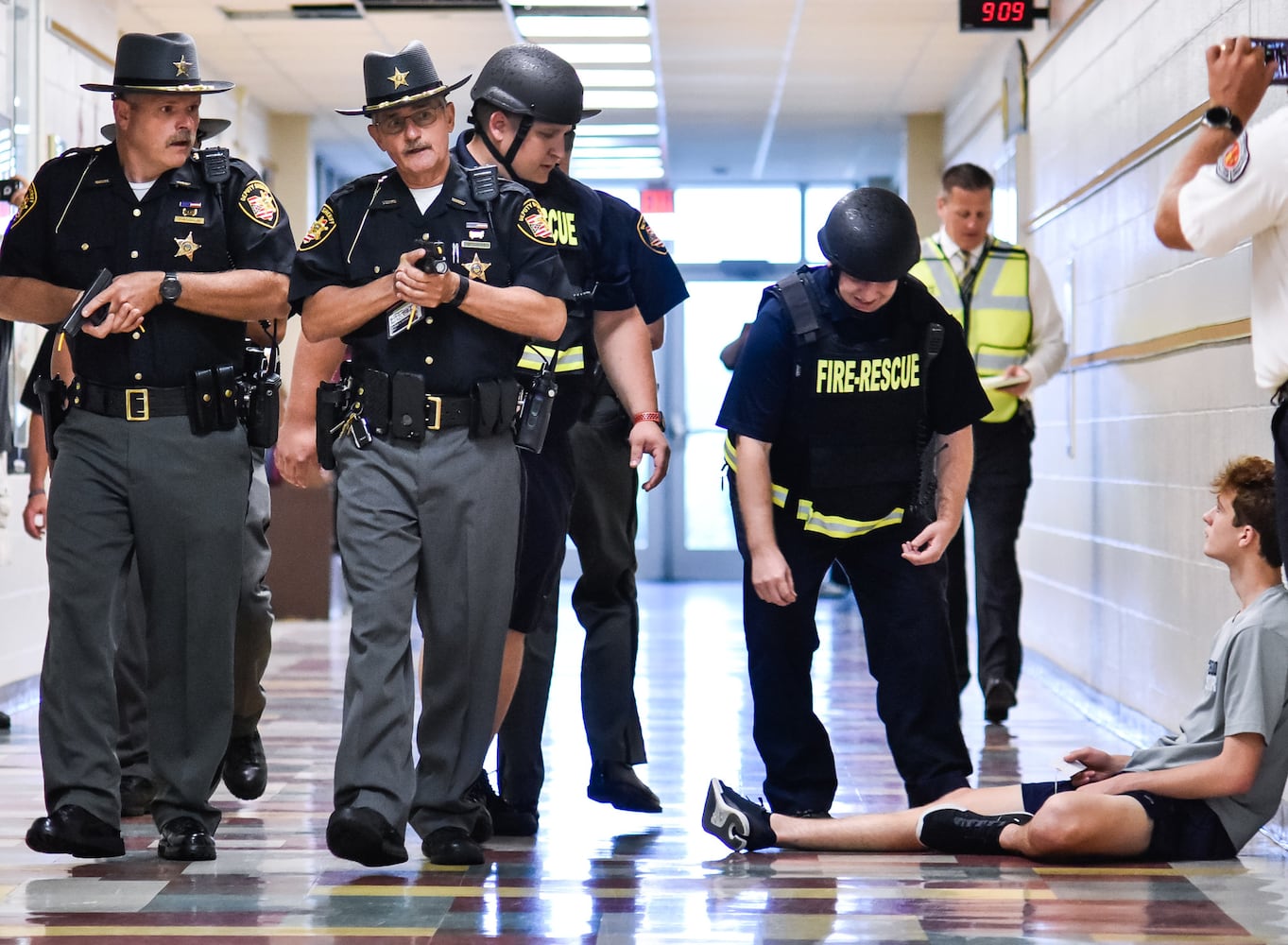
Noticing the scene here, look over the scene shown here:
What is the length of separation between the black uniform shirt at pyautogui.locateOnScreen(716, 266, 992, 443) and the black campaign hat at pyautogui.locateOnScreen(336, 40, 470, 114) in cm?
→ 83

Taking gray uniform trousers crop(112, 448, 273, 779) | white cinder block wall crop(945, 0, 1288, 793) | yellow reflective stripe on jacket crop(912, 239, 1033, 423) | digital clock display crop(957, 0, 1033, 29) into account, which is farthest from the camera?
digital clock display crop(957, 0, 1033, 29)

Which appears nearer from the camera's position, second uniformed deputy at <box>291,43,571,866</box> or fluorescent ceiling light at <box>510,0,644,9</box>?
second uniformed deputy at <box>291,43,571,866</box>

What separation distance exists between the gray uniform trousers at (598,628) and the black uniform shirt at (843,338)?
345 mm

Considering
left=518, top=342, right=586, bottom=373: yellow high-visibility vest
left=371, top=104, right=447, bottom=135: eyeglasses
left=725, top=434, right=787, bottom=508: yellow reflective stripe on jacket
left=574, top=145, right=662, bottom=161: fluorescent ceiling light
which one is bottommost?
left=725, top=434, right=787, bottom=508: yellow reflective stripe on jacket

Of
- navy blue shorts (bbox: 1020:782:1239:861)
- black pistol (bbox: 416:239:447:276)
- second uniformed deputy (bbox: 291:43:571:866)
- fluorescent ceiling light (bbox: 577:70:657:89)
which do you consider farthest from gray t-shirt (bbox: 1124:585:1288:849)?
fluorescent ceiling light (bbox: 577:70:657:89)

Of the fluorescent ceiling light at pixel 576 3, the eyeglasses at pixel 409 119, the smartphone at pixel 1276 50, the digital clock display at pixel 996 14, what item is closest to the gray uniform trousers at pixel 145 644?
the eyeglasses at pixel 409 119

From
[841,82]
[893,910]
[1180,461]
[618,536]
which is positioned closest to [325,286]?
[618,536]

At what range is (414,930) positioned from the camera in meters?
2.66

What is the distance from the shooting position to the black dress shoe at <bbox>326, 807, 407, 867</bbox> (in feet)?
9.39

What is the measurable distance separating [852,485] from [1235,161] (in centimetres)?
96

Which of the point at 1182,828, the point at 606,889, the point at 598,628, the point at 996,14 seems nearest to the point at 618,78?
the point at 996,14

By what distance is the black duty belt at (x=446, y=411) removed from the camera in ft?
9.80

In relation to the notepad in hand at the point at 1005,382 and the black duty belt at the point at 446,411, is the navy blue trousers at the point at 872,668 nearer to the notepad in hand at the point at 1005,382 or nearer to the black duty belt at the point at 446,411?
the black duty belt at the point at 446,411

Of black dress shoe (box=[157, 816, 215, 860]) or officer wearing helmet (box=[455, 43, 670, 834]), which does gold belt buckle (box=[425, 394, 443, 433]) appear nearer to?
officer wearing helmet (box=[455, 43, 670, 834])
